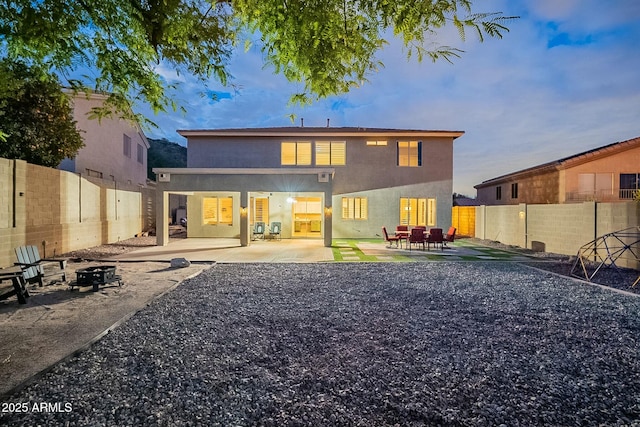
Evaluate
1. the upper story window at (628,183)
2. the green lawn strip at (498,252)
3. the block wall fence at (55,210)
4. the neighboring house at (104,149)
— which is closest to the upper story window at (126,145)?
the neighboring house at (104,149)

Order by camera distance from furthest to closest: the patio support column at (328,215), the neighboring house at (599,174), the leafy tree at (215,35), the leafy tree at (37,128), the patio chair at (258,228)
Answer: the neighboring house at (599,174), the patio chair at (258,228), the patio support column at (328,215), the leafy tree at (37,128), the leafy tree at (215,35)

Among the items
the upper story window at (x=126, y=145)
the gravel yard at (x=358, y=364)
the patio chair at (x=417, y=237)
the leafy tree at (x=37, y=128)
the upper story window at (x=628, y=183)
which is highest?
the upper story window at (x=126, y=145)

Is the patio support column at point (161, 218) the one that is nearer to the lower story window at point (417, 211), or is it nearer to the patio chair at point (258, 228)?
the patio chair at point (258, 228)

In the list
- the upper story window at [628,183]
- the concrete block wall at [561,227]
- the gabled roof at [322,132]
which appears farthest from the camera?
the upper story window at [628,183]

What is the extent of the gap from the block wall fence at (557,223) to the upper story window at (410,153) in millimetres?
5145

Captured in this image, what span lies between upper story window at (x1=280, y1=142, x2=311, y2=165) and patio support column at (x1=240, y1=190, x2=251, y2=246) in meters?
4.70

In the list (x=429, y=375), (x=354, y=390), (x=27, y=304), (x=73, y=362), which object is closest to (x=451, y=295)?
(x=429, y=375)

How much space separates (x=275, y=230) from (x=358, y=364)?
45.9 feet

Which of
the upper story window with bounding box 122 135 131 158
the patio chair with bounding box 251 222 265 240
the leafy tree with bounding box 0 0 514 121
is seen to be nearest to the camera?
the leafy tree with bounding box 0 0 514 121

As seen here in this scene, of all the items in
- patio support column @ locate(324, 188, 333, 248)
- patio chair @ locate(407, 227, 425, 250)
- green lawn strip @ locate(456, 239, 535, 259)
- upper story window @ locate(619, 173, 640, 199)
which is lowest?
green lawn strip @ locate(456, 239, 535, 259)

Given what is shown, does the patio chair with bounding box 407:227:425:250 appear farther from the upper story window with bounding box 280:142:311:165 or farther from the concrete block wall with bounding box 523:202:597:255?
the upper story window with bounding box 280:142:311:165

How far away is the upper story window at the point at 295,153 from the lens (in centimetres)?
1873

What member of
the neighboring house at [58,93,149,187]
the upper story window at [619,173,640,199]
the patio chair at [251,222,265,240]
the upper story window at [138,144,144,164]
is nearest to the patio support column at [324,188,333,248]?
the patio chair at [251,222,265,240]

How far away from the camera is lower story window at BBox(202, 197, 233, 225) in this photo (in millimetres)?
18156
